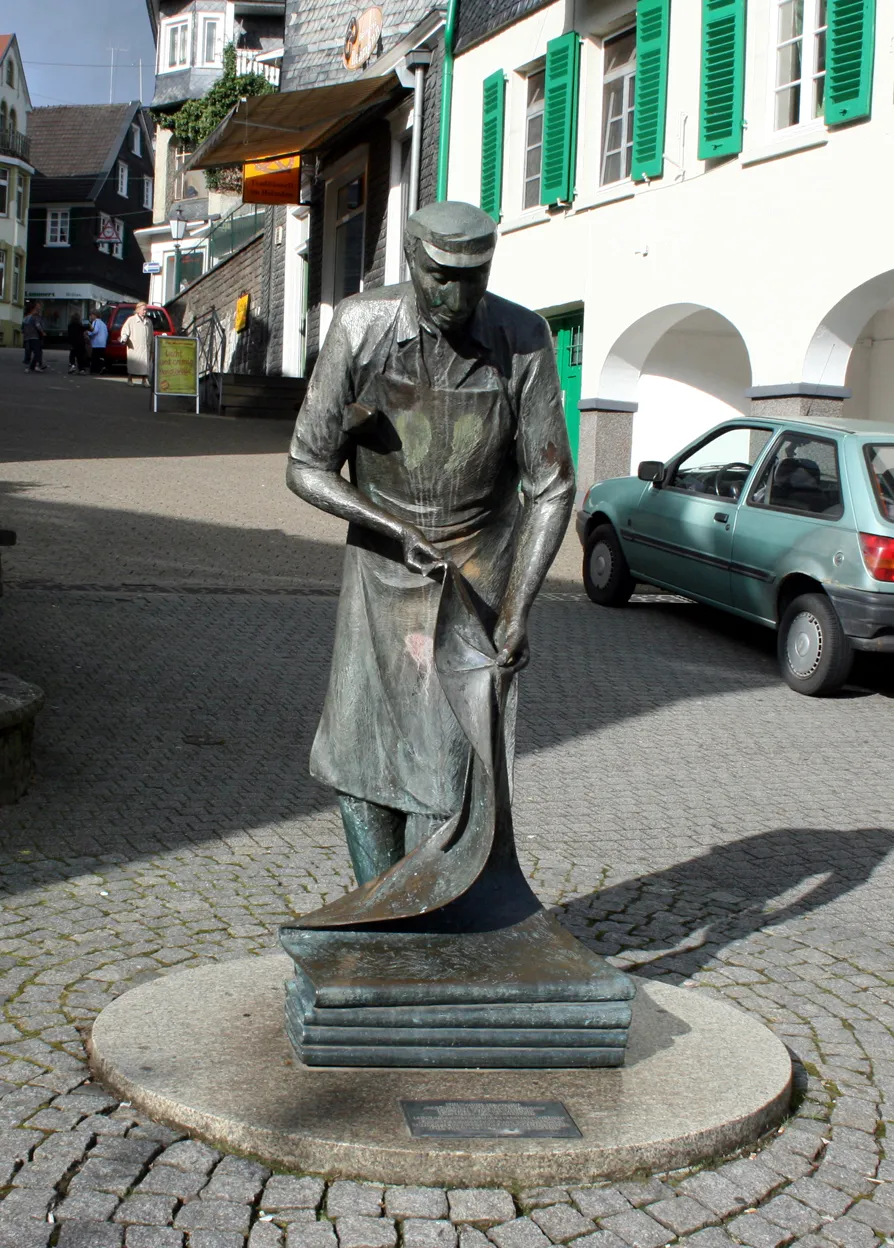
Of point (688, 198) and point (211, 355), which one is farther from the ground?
point (688, 198)

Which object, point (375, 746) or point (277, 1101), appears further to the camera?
point (375, 746)

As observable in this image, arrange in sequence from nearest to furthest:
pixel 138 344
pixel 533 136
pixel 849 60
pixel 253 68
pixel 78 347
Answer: pixel 849 60, pixel 533 136, pixel 138 344, pixel 78 347, pixel 253 68

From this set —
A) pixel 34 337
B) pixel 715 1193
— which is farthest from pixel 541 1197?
pixel 34 337

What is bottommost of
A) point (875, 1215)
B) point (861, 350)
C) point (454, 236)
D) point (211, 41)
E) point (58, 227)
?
point (875, 1215)

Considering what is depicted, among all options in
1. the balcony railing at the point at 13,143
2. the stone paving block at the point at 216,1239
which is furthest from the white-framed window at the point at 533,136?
the balcony railing at the point at 13,143

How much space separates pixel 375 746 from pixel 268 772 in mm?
3562

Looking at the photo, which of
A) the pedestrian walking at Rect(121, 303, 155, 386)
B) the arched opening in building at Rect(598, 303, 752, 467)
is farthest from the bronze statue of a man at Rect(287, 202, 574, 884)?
the pedestrian walking at Rect(121, 303, 155, 386)

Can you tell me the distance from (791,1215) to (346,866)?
2.86 metres

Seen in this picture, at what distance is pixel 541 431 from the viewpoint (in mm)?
3791

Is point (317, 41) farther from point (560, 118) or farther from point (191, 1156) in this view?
point (191, 1156)

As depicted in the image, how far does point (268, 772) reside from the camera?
734cm

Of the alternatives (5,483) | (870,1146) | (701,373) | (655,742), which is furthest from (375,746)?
(701,373)

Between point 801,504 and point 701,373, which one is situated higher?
point 701,373

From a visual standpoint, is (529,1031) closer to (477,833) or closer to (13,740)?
(477,833)
